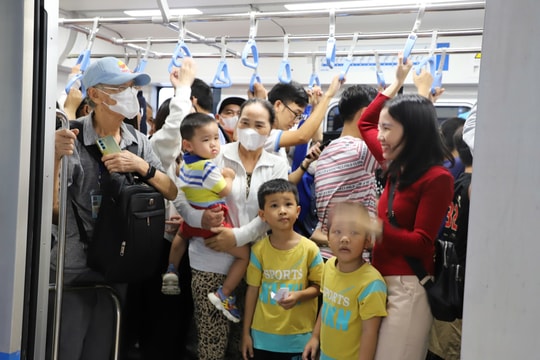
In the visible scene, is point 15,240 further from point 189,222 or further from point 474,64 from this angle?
point 474,64

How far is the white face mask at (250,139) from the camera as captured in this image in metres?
2.82

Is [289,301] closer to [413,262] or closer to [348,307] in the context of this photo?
[348,307]

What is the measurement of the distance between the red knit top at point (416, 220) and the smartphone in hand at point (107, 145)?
1299 mm

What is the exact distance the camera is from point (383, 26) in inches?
294

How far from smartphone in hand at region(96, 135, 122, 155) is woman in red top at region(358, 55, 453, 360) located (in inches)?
49.3

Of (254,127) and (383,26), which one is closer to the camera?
(254,127)

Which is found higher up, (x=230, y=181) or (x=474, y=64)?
(x=474, y=64)

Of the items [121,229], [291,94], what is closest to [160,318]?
[121,229]

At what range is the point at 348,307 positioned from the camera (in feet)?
7.29

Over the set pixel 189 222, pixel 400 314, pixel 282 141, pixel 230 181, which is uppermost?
pixel 282 141

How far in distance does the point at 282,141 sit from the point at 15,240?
1.75 m

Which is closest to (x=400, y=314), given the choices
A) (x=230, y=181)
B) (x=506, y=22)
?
(x=230, y=181)

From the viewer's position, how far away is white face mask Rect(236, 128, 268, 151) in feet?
9.25

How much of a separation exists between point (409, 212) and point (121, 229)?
4.33 feet
